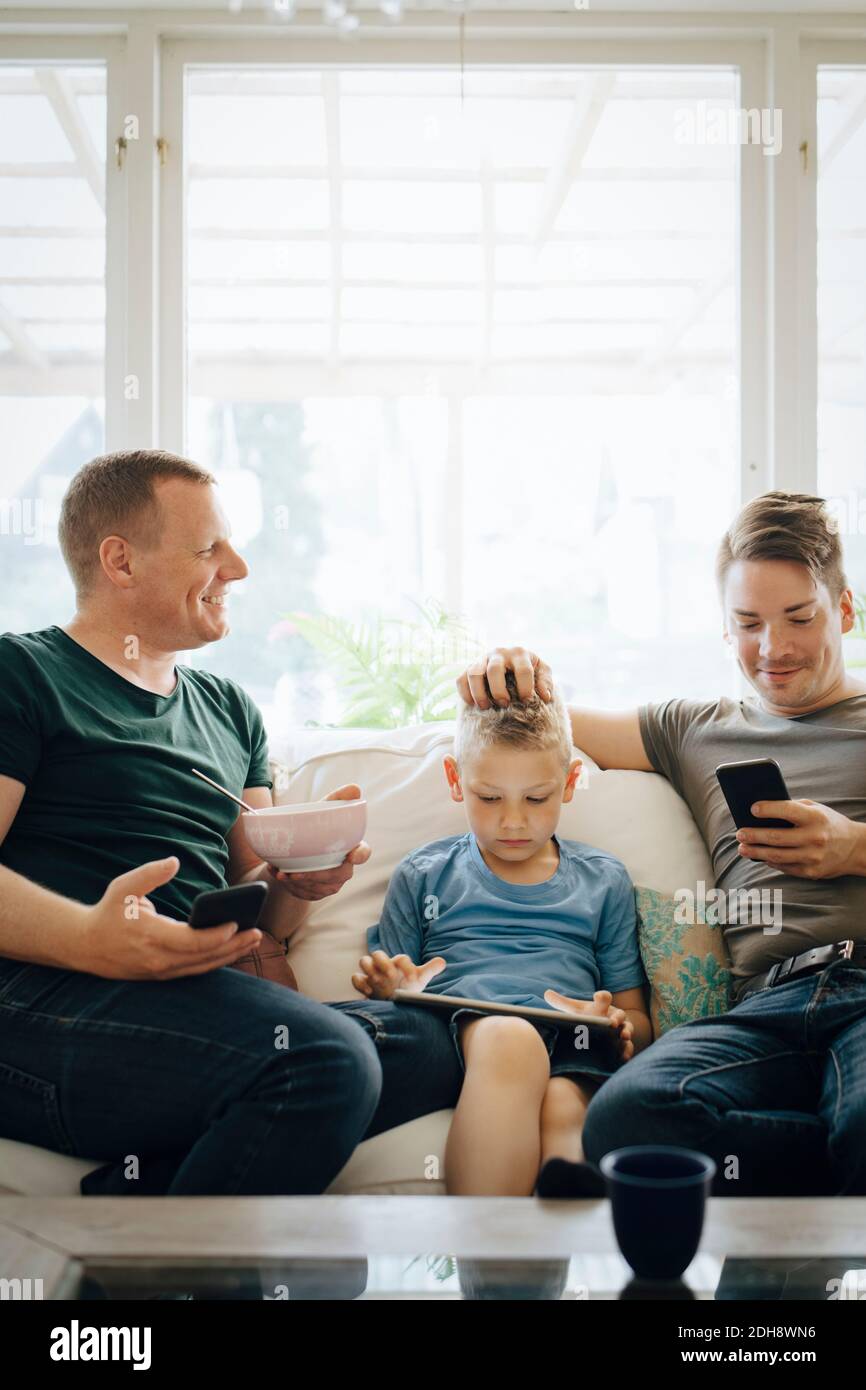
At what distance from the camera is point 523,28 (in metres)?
2.54

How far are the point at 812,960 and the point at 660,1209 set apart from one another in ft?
2.74

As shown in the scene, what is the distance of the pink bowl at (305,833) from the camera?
1.56 m

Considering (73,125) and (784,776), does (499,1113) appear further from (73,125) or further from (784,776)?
(73,125)

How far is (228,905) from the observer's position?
139 centimetres

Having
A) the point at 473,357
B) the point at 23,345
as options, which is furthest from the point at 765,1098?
the point at 23,345

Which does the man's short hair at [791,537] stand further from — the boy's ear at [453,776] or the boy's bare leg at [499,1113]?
the boy's bare leg at [499,1113]

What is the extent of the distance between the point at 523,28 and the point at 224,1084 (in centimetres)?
237

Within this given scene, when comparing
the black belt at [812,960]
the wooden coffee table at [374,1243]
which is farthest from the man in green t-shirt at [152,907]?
the black belt at [812,960]

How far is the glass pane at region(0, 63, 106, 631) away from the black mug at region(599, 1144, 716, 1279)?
2.09 meters

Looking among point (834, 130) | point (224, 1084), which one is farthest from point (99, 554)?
point (834, 130)

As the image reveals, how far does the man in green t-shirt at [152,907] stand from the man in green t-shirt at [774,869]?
0.36 m

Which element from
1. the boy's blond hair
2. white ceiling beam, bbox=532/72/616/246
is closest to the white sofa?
the boy's blond hair

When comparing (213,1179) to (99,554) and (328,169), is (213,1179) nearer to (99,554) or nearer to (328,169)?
(99,554)
